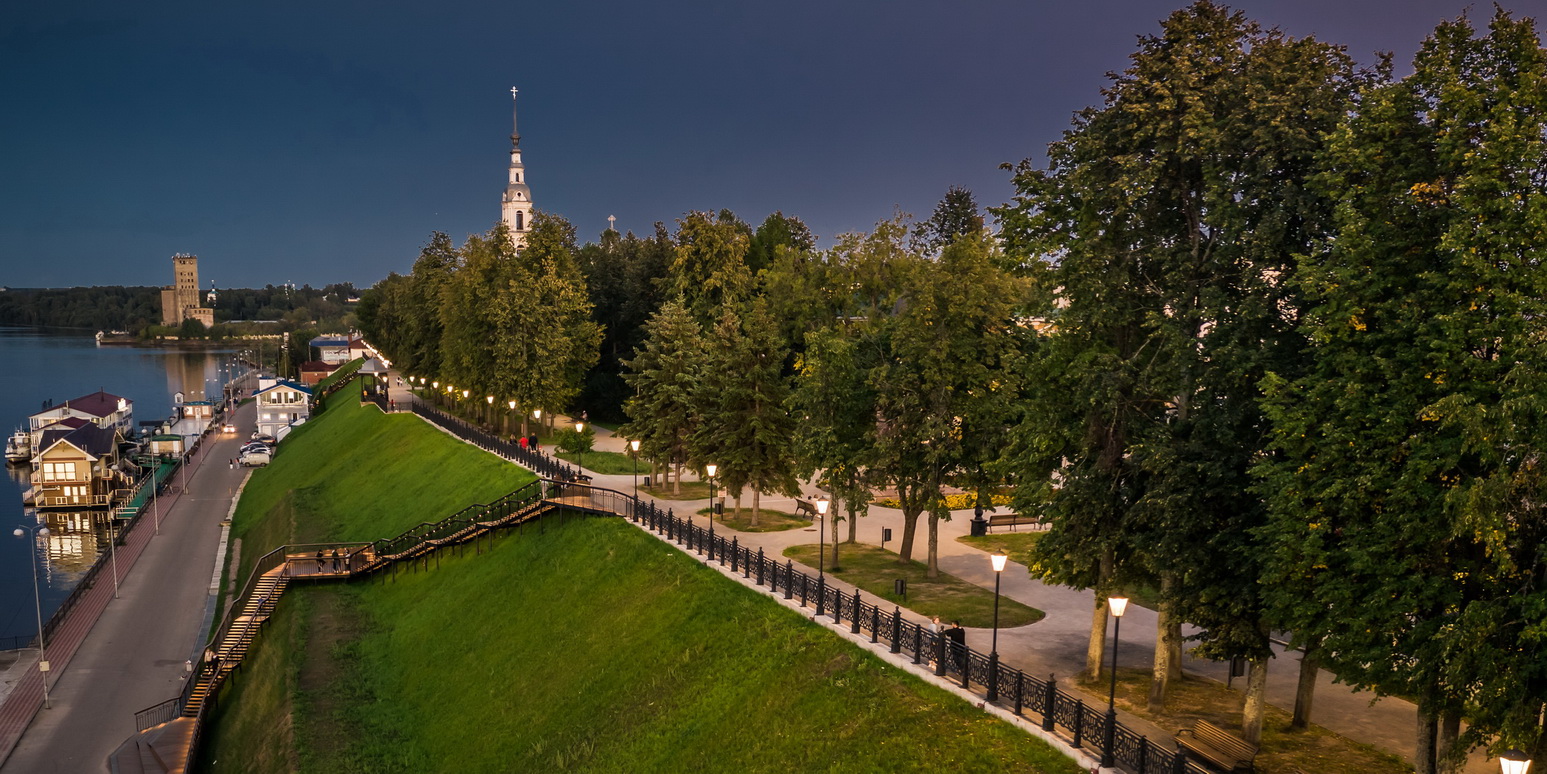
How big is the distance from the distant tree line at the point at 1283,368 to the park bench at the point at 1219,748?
1.44 metres

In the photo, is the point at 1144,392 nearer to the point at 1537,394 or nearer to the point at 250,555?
the point at 1537,394

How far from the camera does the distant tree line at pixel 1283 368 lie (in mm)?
13273

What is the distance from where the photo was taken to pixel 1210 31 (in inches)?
775

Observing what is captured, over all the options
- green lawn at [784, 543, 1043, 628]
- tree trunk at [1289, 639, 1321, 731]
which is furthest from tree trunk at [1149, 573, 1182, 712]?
green lawn at [784, 543, 1043, 628]

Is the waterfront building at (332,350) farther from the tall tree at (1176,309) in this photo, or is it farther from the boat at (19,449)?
the tall tree at (1176,309)

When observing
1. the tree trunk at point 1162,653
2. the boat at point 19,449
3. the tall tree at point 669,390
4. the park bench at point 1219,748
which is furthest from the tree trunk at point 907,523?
the boat at point 19,449

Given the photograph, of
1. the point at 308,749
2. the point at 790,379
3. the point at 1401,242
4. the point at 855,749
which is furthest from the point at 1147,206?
the point at 308,749

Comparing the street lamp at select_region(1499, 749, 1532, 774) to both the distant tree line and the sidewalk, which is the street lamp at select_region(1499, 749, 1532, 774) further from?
the sidewalk

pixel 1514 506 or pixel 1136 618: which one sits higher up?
pixel 1514 506

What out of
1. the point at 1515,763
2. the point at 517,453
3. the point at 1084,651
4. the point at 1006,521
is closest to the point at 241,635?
the point at 517,453

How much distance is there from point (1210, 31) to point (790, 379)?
21077mm

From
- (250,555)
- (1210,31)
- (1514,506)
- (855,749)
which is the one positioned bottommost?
(250,555)

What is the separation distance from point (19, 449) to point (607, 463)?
89.0 meters

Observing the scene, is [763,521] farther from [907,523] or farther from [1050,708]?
[1050,708]
